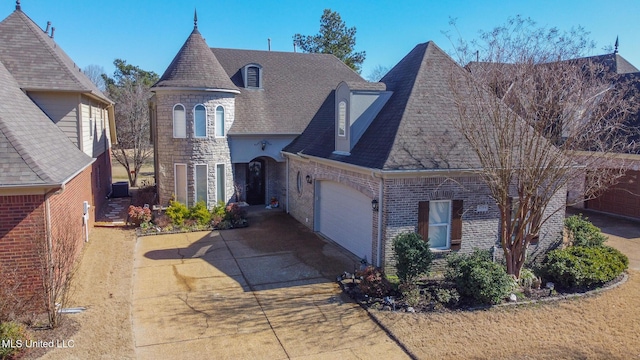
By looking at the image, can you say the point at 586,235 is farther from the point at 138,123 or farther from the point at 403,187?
the point at 138,123

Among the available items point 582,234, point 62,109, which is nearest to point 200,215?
point 62,109

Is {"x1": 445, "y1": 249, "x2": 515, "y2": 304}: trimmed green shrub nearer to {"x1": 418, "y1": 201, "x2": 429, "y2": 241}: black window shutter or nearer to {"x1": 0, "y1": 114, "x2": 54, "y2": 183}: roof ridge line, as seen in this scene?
{"x1": 418, "y1": 201, "x2": 429, "y2": 241}: black window shutter

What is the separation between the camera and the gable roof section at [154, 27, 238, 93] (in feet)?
60.7

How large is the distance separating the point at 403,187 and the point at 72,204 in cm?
930

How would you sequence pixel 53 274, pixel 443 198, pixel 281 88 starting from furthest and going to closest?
1. pixel 281 88
2. pixel 443 198
3. pixel 53 274

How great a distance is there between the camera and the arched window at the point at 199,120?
18891 millimetres

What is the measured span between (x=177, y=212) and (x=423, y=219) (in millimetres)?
10392

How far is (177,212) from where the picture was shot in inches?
716

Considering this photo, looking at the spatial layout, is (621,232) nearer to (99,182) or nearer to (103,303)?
(103,303)

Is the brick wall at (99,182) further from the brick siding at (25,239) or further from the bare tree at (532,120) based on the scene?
the bare tree at (532,120)

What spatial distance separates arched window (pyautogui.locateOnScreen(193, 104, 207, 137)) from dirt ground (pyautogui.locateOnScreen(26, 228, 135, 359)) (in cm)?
558

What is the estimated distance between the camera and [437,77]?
46.4ft

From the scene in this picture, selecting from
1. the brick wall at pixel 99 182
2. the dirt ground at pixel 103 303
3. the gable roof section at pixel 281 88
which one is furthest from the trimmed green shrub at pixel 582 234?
the brick wall at pixel 99 182

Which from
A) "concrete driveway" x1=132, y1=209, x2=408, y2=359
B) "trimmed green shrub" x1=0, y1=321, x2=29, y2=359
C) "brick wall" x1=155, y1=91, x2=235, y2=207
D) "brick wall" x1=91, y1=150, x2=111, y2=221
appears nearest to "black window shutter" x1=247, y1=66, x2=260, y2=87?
"brick wall" x1=155, y1=91, x2=235, y2=207
